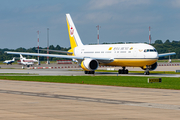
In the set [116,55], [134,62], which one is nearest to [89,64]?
[116,55]

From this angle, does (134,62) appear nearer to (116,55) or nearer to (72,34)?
(116,55)

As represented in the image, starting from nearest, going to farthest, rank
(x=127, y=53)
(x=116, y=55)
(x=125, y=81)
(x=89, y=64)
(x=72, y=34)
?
(x=125, y=81) → (x=127, y=53) → (x=89, y=64) → (x=116, y=55) → (x=72, y=34)

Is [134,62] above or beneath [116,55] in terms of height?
beneath

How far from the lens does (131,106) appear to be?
18547mm

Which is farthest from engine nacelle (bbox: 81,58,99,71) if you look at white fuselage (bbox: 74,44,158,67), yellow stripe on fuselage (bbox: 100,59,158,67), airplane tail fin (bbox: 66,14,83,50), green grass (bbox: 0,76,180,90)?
green grass (bbox: 0,76,180,90)

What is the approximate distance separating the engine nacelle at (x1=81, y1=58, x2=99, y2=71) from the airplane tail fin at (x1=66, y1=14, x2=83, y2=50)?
10.9 metres

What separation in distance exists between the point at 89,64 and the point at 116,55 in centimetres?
504

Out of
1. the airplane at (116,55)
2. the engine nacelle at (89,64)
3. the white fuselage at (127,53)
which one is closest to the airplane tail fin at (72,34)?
the airplane at (116,55)

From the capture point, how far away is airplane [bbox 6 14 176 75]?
177ft

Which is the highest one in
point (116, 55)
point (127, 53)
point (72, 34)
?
point (72, 34)

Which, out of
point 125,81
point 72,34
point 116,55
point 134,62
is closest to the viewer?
point 125,81

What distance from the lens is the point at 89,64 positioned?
57.5 metres

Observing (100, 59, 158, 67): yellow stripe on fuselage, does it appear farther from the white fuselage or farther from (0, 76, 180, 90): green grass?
(0, 76, 180, 90): green grass

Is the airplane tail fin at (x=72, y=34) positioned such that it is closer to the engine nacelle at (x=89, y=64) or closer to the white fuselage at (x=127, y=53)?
the white fuselage at (x=127, y=53)
